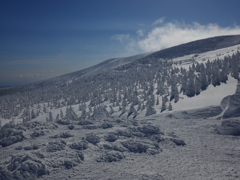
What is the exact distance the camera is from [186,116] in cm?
3969

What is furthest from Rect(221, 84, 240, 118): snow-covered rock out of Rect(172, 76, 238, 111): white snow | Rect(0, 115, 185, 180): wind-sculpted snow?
Rect(0, 115, 185, 180): wind-sculpted snow

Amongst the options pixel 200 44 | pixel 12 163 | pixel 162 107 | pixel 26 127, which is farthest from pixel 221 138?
pixel 200 44

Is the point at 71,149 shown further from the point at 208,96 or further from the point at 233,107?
the point at 208,96

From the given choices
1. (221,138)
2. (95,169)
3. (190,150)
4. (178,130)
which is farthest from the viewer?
(178,130)

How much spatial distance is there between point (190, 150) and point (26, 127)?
2924 centimetres

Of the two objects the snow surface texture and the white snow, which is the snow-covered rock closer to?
the snow surface texture

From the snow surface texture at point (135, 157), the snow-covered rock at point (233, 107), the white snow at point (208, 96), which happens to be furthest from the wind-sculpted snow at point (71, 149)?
the white snow at point (208, 96)

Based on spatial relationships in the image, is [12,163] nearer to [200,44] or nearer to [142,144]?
[142,144]

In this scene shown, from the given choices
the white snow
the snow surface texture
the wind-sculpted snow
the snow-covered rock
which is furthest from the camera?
the white snow

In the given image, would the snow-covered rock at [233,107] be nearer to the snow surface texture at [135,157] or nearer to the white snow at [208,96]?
the snow surface texture at [135,157]

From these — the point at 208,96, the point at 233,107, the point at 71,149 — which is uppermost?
the point at 208,96

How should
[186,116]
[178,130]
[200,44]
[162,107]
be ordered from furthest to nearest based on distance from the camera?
[200,44]
[162,107]
[186,116]
[178,130]

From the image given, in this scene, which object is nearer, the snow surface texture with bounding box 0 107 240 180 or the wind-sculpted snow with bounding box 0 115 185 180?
the snow surface texture with bounding box 0 107 240 180

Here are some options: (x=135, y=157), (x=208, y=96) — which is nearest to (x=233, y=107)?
(x=208, y=96)
